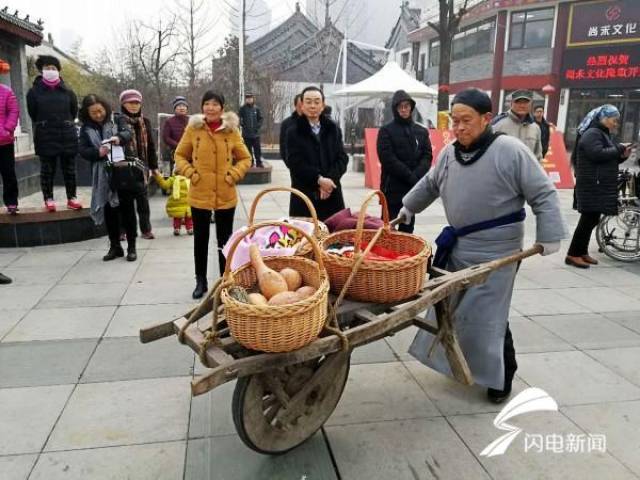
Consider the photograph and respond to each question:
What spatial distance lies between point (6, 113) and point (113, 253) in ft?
5.89

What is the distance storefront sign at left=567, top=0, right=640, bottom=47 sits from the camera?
864 inches

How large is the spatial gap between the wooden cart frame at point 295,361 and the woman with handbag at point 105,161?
3.61m

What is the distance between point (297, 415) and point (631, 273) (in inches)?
175

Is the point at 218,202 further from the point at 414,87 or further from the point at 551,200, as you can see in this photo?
the point at 414,87

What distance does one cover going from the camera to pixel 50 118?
6055 millimetres

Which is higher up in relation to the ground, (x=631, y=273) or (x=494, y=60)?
(x=494, y=60)

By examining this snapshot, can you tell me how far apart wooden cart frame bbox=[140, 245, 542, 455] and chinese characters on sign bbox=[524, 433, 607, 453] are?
39cm

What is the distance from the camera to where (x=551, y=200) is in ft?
8.25

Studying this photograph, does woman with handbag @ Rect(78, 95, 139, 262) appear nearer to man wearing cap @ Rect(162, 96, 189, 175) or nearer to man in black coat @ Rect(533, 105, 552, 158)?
man wearing cap @ Rect(162, 96, 189, 175)

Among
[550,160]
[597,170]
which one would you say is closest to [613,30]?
[550,160]

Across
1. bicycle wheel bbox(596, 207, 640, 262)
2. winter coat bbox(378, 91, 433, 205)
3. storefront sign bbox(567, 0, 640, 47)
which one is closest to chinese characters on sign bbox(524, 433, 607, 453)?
winter coat bbox(378, 91, 433, 205)

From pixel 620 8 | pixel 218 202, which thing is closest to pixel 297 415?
pixel 218 202

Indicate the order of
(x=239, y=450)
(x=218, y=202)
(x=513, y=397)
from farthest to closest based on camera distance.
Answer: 1. (x=218, y=202)
2. (x=513, y=397)
3. (x=239, y=450)

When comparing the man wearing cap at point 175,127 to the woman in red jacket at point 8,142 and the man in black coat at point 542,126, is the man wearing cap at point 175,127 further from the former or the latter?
the man in black coat at point 542,126
